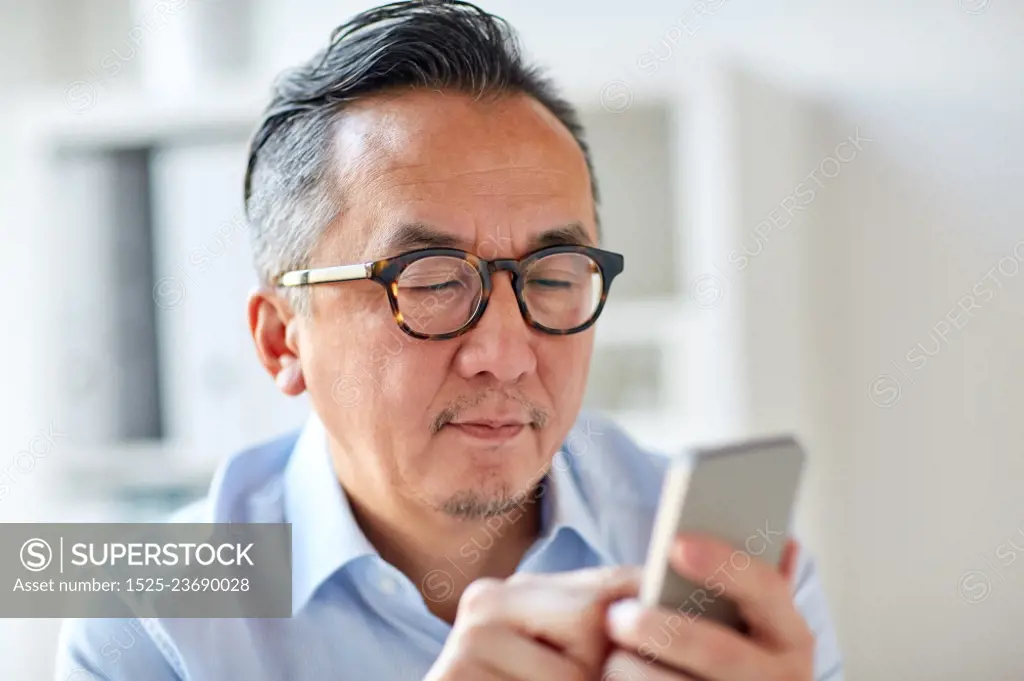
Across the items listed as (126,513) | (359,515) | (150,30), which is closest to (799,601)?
(359,515)

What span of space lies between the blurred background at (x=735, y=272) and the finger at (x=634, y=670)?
43.4 inches

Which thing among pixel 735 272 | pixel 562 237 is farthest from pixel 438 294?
pixel 735 272

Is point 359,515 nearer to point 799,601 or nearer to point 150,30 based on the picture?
point 799,601

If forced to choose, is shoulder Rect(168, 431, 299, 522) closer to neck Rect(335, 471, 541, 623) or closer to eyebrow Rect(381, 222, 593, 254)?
neck Rect(335, 471, 541, 623)

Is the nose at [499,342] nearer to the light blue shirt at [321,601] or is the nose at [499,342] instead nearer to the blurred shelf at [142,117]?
the light blue shirt at [321,601]

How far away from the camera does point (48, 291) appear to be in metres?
1.79

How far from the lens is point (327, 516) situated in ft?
2.69

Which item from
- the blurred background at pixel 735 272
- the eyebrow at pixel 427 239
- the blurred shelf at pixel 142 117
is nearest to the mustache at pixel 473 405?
the eyebrow at pixel 427 239

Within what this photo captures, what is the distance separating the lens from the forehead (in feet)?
2.31

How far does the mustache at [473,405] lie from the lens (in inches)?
27.7

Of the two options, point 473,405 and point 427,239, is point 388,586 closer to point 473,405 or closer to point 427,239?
point 473,405

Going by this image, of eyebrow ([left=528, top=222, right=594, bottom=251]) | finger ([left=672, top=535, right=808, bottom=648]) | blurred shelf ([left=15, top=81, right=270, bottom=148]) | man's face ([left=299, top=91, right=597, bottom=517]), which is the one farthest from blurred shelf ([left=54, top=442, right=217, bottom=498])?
finger ([left=672, top=535, right=808, bottom=648])

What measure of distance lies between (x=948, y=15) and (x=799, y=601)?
4.10 feet

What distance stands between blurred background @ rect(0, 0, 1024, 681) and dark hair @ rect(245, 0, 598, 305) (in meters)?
0.72
